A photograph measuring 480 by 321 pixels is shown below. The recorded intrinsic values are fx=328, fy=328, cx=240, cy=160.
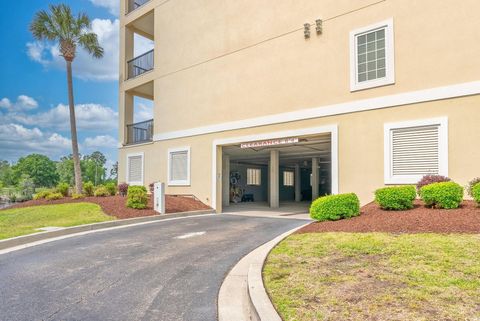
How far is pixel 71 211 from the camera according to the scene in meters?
14.6

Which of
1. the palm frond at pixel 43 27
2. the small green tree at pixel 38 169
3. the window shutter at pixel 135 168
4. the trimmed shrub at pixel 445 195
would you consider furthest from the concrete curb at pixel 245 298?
the small green tree at pixel 38 169

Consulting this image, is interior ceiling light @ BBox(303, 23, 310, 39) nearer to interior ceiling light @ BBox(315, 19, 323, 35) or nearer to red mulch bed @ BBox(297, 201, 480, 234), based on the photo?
interior ceiling light @ BBox(315, 19, 323, 35)

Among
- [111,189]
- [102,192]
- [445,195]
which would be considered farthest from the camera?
[111,189]

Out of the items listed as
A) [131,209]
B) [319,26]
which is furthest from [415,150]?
[131,209]

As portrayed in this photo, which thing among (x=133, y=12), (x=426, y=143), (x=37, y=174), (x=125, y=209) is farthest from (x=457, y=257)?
(x=37, y=174)

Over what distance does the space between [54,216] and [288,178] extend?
24364 millimetres

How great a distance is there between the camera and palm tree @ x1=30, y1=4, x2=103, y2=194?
21.4m

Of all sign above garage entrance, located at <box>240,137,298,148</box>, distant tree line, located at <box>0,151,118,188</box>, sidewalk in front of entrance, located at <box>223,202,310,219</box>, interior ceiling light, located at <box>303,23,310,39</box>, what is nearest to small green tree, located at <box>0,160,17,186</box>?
distant tree line, located at <box>0,151,118,188</box>

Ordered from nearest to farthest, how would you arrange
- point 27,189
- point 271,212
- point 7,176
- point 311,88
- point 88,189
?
point 311,88 < point 271,212 < point 88,189 < point 27,189 < point 7,176

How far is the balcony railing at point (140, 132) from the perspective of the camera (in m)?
21.5

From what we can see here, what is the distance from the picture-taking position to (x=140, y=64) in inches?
891

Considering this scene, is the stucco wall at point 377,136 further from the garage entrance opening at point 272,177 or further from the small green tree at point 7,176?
the small green tree at point 7,176

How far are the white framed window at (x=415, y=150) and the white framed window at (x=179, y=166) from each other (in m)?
10.7

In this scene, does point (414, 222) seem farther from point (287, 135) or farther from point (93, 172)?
point (93, 172)
